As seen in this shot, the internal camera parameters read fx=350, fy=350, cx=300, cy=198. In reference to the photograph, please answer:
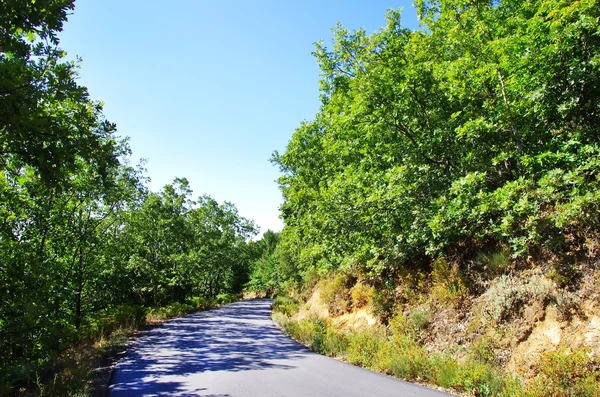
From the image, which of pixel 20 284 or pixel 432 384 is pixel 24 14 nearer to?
pixel 20 284

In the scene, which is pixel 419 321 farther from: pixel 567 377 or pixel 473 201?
pixel 567 377

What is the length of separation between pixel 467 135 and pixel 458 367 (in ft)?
18.4

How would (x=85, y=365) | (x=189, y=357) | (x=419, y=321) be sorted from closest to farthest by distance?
(x=85, y=365), (x=419, y=321), (x=189, y=357)

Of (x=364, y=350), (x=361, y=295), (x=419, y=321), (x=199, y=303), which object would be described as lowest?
(x=364, y=350)

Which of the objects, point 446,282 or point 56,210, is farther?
point 56,210

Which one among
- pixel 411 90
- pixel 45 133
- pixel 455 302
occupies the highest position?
pixel 411 90

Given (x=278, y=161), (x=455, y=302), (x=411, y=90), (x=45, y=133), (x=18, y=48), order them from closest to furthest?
(x=45, y=133) → (x=18, y=48) → (x=455, y=302) → (x=411, y=90) → (x=278, y=161)

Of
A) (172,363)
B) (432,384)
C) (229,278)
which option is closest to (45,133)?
(172,363)

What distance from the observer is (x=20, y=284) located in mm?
7812

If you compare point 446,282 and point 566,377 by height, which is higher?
point 446,282

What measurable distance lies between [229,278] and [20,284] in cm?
5711

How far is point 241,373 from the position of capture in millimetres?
8445

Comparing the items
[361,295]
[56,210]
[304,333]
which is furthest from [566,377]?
[56,210]

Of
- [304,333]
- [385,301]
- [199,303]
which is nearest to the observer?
[385,301]
